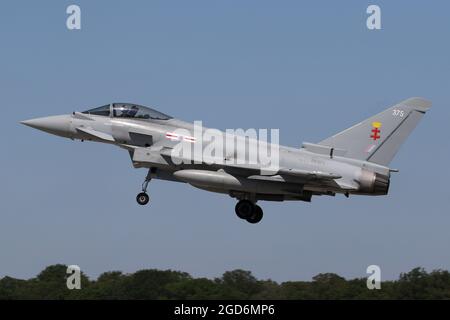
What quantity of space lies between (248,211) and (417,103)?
5.68 meters

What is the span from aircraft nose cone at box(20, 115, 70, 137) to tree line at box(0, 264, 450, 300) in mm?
6293

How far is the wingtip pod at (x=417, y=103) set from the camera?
29.2 metres

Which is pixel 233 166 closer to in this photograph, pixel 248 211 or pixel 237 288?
pixel 248 211

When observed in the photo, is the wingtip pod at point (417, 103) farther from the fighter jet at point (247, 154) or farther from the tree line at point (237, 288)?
the tree line at point (237, 288)

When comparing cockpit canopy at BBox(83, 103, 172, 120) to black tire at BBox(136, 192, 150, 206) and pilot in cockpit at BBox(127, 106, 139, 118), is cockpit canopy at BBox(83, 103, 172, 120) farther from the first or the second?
black tire at BBox(136, 192, 150, 206)

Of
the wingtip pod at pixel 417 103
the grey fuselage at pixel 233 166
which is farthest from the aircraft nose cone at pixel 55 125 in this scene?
the wingtip pod at pixel 417 103

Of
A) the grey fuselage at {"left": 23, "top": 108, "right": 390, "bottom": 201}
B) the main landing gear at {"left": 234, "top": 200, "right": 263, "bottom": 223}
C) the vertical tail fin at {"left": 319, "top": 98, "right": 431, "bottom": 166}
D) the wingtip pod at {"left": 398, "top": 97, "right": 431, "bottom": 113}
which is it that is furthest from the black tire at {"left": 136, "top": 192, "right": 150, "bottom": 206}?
the wingtip pod at {"left": 398, "top": 97, "right": 431, "bottom": 113}

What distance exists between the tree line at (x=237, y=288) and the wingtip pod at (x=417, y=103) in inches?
253

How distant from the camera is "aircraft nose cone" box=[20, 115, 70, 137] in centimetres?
2922

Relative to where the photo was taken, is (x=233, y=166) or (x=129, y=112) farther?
A: (x=129, y=112)

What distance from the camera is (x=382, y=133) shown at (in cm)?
2897

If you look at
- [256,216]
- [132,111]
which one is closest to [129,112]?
[132,111]
